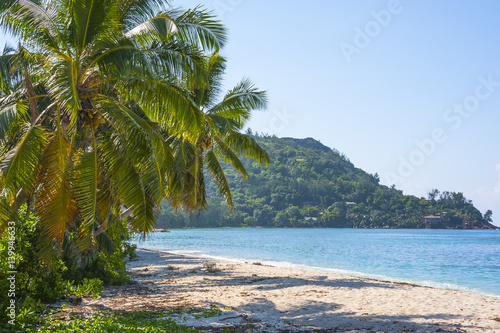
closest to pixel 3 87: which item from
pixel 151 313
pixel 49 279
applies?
pixel 49 279

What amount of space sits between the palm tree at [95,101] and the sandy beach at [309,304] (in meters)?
2.70

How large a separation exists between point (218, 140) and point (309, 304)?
6.60 m

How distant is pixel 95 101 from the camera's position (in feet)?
23.3

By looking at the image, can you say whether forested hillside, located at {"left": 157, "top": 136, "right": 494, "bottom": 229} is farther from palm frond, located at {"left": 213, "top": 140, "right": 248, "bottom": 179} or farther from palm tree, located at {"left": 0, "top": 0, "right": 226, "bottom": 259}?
palm tree, located at {"left": 0, "top": 0, "right": 226, "bottom": 259}

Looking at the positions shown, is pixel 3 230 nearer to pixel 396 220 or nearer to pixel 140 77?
pixel 140 77

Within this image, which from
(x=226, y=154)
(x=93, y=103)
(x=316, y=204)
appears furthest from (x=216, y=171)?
(x=316, y=204)

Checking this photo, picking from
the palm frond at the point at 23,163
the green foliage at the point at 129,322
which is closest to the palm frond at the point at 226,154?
the green foliage at the point at 129,322

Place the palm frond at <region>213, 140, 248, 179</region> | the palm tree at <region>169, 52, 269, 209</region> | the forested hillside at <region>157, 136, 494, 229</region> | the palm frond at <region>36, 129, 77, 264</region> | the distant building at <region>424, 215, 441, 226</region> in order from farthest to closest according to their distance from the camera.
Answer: the distant building at <region>424, 215, 441, 226</region>
the forested hillside at <region>157, 136, 494, 229</region>
the palm frond at <region>213, 140, 248, 179</region>
the palm tree at <region>169, 52, 269, 209</region>
the palm frond at <region>36, 129, 77, 264</region>

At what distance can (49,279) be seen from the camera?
750cm

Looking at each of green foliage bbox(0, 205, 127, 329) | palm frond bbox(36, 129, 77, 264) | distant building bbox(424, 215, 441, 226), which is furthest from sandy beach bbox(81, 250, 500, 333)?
distant building bbox(424, 215, 441, 226)

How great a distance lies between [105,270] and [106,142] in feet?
16.9

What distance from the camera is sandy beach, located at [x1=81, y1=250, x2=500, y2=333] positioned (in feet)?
23.7

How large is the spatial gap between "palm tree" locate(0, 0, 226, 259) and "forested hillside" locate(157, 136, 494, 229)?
7852cm

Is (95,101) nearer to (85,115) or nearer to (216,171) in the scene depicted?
(85,115)
